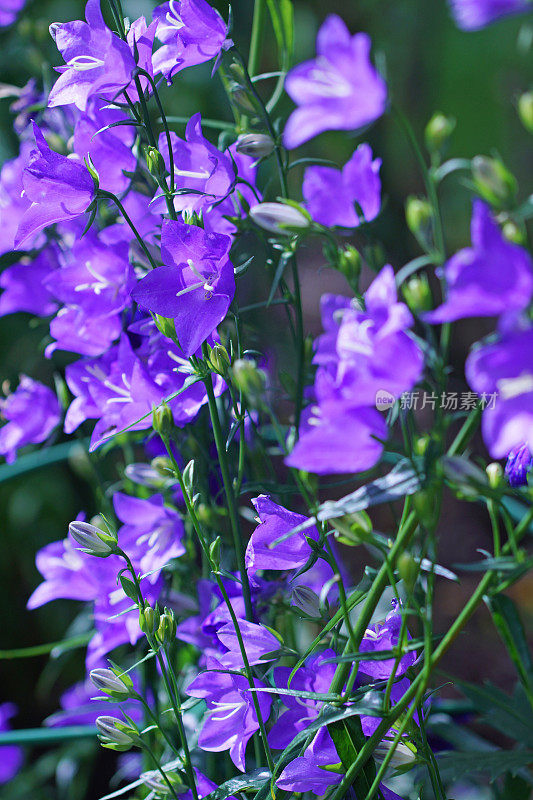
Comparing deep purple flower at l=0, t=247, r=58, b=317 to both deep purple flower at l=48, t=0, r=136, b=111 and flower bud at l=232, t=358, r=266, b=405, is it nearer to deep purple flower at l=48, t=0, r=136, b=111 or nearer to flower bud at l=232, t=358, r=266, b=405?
deep purple flower at l=48, t=0, r=136, b=111

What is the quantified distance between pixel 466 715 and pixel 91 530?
1.83ft

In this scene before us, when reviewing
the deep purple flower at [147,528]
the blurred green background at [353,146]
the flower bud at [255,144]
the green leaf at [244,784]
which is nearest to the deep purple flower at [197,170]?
the flower bud at [255,144]

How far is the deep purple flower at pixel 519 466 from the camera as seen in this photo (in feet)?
1.44

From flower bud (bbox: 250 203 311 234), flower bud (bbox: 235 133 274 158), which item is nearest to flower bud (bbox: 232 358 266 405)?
flower bud (bbox: 250 203 311 234)

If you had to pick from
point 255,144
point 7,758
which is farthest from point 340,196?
point 7,758

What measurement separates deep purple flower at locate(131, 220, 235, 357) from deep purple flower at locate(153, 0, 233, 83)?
10cm

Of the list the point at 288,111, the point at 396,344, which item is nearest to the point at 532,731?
the point at 396,344

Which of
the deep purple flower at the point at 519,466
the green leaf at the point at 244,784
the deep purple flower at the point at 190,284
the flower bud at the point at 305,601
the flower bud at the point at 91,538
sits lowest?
the green leaf at the point at 244,784

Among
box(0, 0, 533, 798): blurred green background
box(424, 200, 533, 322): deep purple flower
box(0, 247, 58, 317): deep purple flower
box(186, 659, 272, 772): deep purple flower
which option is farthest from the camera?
box(0, 0, 533, 798): blurred green background

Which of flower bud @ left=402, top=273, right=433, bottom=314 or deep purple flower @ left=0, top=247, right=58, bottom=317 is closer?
flower bud @ left=402, top=273, right=433, bottom=314

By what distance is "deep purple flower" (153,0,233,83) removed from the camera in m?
0.45

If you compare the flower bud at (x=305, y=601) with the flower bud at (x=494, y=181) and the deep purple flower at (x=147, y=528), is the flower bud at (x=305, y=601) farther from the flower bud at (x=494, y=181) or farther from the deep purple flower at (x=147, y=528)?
the flower bud at (x=494, y=181)

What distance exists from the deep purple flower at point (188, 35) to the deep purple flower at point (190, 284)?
0.34 feet

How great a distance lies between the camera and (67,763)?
38.7 inches
